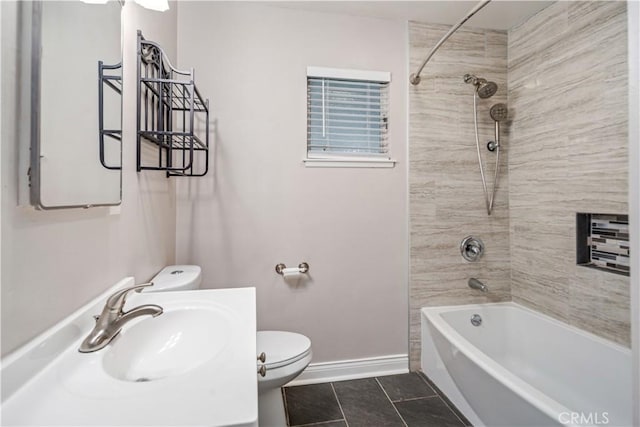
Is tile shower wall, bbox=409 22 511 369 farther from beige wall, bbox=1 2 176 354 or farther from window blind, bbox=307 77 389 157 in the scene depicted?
beige wall, bbox=1 2 176 354

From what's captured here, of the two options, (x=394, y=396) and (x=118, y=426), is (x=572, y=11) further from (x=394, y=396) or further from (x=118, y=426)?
(x=118, y=426)

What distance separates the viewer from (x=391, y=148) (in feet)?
6.39

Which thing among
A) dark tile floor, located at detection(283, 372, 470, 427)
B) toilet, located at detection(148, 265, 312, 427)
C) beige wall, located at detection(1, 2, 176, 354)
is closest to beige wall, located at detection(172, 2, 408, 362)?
dark tile floor, located at detection(283, 372, 470, 427)

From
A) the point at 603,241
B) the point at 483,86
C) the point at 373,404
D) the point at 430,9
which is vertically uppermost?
the point at 430,9

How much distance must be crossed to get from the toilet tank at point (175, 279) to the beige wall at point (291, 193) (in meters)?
0.25

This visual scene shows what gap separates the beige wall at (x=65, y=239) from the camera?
54 cm

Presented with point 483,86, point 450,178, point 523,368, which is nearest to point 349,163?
point 450,178

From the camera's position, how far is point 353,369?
190 centimetres

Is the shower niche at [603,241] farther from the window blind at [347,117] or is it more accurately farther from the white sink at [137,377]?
the white sink at [137,377]

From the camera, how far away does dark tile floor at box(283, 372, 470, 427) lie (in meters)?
1.51

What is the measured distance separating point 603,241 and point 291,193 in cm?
186

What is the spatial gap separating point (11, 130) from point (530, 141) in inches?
99.0

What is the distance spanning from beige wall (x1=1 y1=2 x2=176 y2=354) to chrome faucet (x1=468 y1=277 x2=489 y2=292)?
2.03 meters

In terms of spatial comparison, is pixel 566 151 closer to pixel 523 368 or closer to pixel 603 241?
pixel 603 241
